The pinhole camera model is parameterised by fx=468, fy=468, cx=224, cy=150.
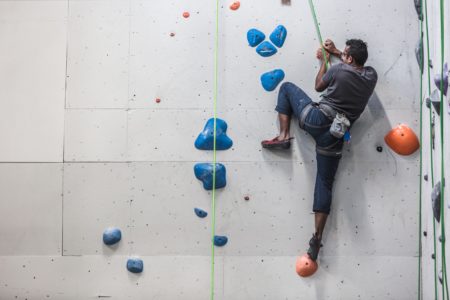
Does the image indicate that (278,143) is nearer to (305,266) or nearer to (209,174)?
(209,174)

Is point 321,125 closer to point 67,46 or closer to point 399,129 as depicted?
point 399,129

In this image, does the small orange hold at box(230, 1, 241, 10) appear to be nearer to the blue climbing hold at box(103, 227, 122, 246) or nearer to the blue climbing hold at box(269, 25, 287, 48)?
the blue climbing hold at box(269, 25, 287, 48)

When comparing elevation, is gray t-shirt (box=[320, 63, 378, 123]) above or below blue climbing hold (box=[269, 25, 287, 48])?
below

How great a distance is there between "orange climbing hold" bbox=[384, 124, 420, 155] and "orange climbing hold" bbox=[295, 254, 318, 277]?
0.82 meters

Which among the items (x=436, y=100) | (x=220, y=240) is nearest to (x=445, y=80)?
(x=436, y=100)

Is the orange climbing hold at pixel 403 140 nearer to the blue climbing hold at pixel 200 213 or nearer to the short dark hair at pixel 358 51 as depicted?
the short dark hair at pixel 358 51

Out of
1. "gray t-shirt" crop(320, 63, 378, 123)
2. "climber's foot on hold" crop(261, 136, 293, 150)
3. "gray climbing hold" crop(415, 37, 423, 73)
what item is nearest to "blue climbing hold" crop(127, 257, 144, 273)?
"climber's foot on hold" crop(261, 136, 293, 150)

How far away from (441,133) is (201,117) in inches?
51.9

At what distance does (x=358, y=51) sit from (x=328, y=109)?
0.36 meters

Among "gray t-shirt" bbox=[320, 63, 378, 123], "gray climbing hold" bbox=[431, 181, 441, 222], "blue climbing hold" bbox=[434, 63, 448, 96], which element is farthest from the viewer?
"gray t-shirt" bbox=[320, 63, 378, 123]

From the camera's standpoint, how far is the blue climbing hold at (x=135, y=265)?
2766 mm

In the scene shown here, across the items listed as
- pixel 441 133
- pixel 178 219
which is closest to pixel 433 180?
pixel 441 133

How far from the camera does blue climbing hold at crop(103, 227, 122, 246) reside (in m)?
2.78

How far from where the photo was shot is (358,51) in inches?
102
